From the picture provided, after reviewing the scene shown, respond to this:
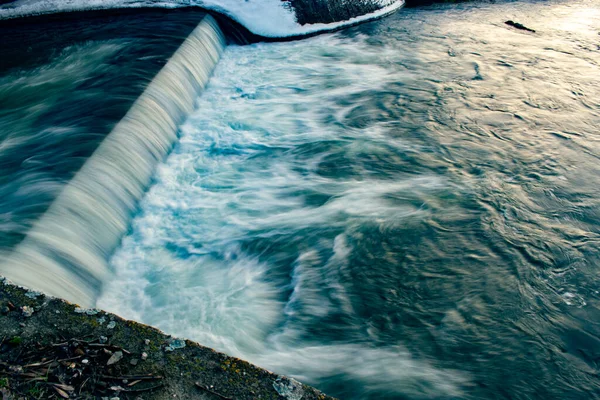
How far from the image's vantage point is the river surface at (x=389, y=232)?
3188 millimetres

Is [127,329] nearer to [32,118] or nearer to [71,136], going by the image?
[71,136]

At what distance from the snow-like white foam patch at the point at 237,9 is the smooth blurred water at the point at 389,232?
1915 millimetres

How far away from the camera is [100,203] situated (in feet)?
13.5

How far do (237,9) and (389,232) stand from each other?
656cm

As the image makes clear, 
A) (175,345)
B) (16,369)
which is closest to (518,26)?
(175,345)

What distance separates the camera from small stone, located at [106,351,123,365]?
2.15m

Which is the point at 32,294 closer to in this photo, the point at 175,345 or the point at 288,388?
the point at 175,345

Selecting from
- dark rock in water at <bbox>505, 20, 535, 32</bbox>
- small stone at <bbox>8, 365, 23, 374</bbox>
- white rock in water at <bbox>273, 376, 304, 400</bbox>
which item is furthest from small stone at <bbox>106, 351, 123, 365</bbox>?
dark rock in water at <bbox>505, 20, 535, 32</bbox>

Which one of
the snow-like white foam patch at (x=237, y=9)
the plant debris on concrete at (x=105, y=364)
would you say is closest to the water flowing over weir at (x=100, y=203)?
the plant debris on concrete at (x=105, y=364)

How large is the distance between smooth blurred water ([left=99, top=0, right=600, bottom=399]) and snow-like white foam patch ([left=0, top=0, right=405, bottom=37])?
192cm

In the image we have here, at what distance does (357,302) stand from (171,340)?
66.8 inches

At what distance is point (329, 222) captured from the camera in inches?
177

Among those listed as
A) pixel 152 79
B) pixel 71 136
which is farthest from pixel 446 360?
pixel 152 79

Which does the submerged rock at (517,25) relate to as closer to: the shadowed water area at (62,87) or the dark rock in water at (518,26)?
the dark rock in water at (518,26)
